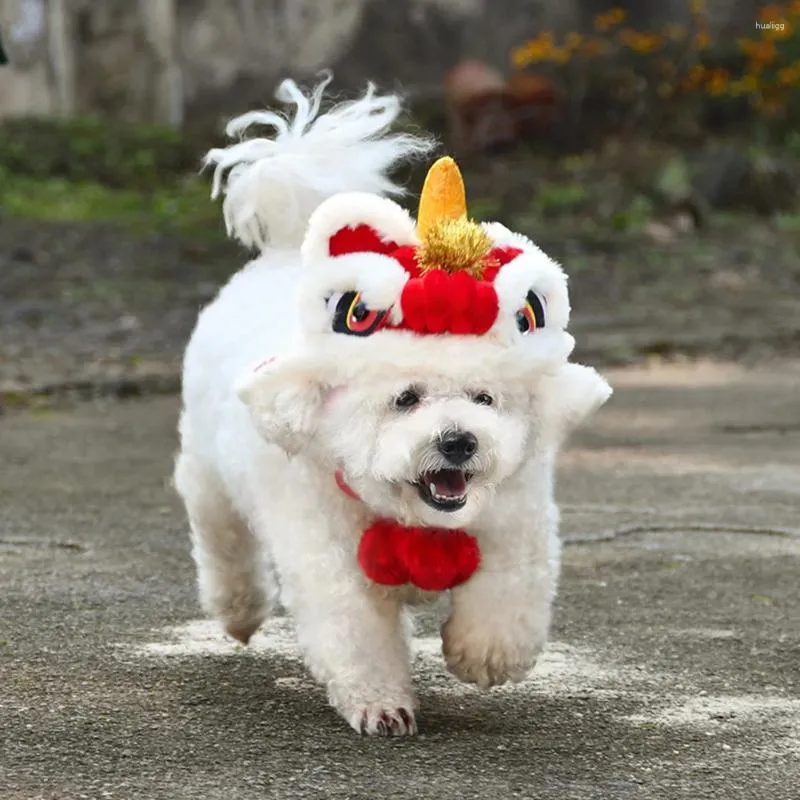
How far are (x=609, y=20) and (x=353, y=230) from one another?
14.9m

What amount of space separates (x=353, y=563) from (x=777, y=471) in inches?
133

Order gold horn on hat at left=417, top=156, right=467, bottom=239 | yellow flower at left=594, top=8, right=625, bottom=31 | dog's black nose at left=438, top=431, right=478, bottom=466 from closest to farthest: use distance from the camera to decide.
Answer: dog's black nose at left=438, top=431, right=478, bottom=466 < gold horn on hat at left=417, top=156, right=467, bottom=239 < yellow flower at left=594, top=8, right=625, bottom=31

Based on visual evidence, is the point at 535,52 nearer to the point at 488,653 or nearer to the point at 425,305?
the point at 488,653

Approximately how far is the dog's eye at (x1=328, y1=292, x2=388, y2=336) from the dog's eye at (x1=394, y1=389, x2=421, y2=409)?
0.52 feet

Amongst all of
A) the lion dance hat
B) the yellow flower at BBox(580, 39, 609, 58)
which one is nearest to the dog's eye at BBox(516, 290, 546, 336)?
the lion dance hat

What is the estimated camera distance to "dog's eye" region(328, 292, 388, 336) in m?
3.46

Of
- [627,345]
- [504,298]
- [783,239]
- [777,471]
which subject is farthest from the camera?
[783,239]

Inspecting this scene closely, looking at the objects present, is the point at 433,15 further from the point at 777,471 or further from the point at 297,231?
the point at 297,231

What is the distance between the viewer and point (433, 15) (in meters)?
18.5

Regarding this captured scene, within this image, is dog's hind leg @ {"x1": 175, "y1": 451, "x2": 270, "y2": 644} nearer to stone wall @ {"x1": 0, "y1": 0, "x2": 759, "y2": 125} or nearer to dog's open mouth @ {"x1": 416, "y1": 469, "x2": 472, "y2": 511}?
dog's open mouth @ {"x1": 416, "y1": 469, "x2": 472, "y2": 511}

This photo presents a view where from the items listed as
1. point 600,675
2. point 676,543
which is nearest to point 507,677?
point 600,675

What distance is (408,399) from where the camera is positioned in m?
3.40

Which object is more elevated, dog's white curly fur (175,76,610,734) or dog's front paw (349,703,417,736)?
dog's white curly fur (175,76,610,734)

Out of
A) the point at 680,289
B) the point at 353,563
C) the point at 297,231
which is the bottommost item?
the point at 680,289
